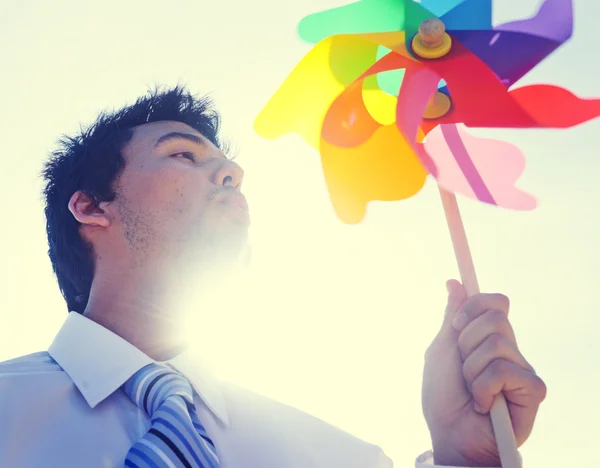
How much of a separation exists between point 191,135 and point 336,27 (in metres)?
0.71

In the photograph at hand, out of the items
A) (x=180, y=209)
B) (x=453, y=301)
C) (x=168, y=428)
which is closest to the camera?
(x=168, y=428)

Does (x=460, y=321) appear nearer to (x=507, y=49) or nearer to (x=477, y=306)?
(x=477, y=306)

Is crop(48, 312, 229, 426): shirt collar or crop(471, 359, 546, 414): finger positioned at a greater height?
crop(471, 359, 546, 414): finger

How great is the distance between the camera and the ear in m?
2.42

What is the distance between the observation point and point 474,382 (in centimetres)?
164

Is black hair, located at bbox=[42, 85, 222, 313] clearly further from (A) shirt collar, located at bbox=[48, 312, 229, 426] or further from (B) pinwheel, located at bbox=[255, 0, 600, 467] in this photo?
(B) pinwheel, located at bbox=[255, 0, 600, 467]

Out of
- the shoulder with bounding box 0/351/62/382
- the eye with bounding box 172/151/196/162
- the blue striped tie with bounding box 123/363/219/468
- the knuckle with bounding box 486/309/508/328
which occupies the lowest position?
the shoulder with bounding box 0/351/62/382

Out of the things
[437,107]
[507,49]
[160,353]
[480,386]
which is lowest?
[160,353]

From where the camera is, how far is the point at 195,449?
1473 millimetres

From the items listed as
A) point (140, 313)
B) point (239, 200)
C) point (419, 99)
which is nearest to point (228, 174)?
point (239, 200)

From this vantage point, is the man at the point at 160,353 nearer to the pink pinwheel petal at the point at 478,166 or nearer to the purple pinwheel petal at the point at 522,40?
the pink pinwheel petal at the point at 478,166

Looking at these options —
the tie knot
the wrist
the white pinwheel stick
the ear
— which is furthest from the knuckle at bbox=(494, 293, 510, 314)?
the ear

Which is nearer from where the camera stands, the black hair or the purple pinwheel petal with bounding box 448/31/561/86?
the purple pinwheel petal with bounding box 448/31/561/86

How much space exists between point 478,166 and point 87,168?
4.93 feet
